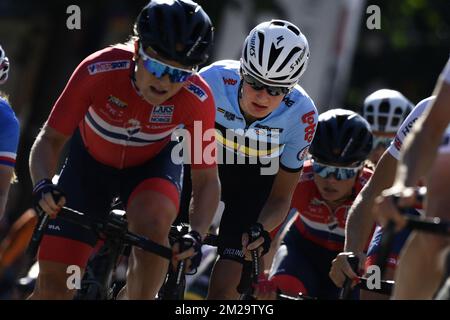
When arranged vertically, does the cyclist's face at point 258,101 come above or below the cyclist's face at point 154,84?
Result: below

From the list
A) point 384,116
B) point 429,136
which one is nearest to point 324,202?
point 384,116

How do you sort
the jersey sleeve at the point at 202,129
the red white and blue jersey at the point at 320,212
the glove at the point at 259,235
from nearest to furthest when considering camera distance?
1. the jersey sleeve at the point at 202,129
2. the glove at the point at 259,235
3. the red white and blue jersey at the point at 320,212

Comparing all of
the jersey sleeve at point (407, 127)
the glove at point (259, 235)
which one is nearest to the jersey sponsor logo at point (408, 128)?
the jersey sleeve at point (407, 127)

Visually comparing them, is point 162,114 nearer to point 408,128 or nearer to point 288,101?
point 288,101

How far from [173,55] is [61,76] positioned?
1012cm

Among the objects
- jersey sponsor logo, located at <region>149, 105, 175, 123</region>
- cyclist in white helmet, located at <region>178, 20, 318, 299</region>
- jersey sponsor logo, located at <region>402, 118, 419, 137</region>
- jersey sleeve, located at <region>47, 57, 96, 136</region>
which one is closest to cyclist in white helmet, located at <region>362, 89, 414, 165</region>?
cyclist in white helmet, located at <region>178, 20, 318, 299</region>

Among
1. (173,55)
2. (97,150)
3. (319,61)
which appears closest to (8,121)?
(97,150)

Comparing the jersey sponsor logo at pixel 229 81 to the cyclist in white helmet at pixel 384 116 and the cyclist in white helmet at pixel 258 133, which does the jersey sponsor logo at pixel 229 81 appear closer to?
the cyclist in white helmet at pixel 258 133

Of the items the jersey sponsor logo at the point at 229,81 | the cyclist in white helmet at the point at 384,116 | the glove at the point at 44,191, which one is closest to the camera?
the glove at the point at 44,191

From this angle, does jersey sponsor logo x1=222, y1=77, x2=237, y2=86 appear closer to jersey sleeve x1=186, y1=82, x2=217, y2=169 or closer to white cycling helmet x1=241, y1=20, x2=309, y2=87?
white cycling helmet x1=241, y1=20, x2=309, y2=87

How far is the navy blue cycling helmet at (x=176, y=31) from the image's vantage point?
22.3 feet

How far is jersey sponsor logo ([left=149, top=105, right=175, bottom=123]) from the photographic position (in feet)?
23.3

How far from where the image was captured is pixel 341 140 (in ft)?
29.9

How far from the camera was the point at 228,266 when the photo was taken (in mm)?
7984
